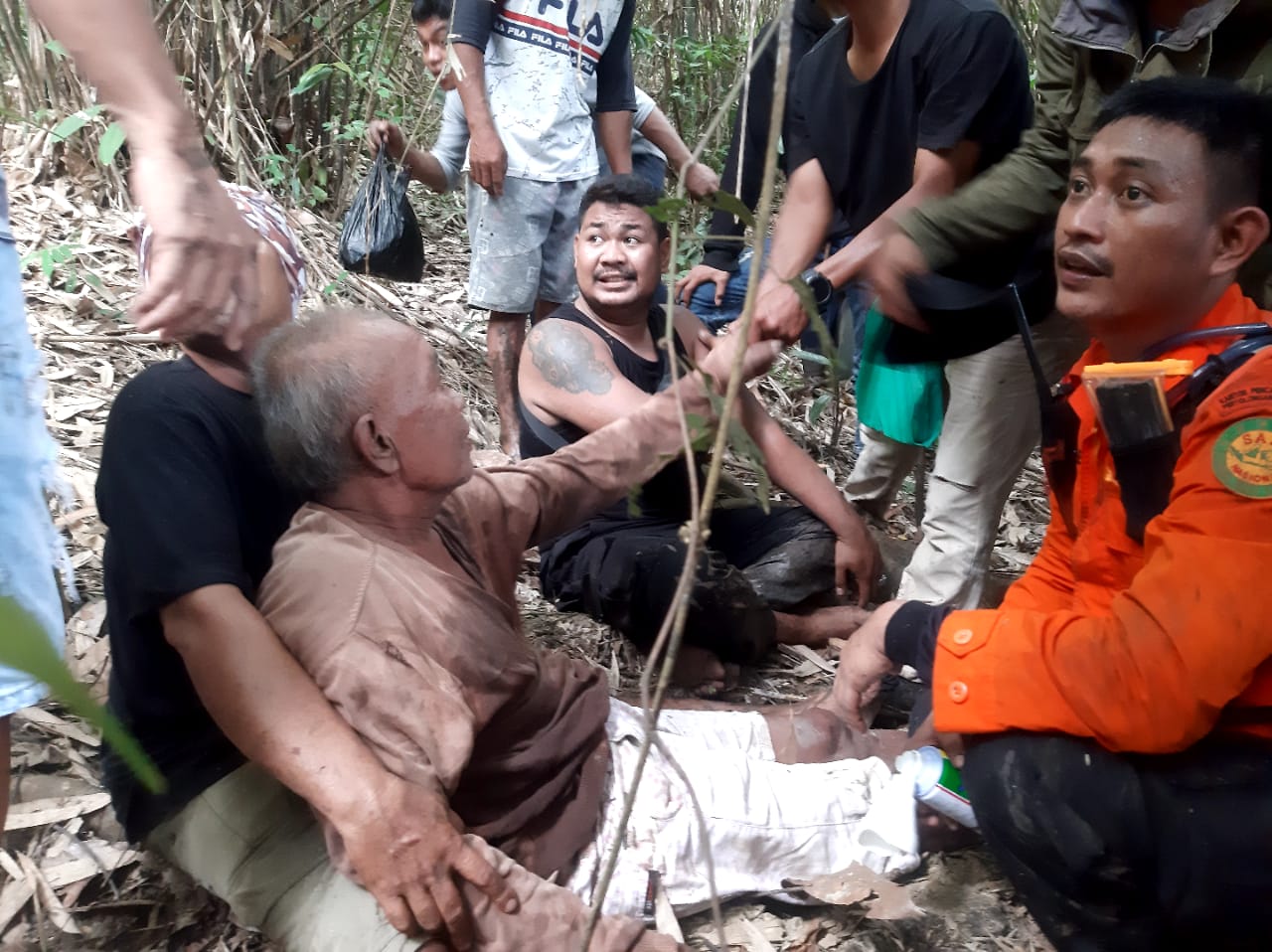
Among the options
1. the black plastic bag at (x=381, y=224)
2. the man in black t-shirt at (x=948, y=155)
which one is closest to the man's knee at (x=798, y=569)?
the man in black t-shirt at (x=948, y=155)

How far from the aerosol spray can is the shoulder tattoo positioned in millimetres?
1421

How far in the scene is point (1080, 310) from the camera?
183 cm

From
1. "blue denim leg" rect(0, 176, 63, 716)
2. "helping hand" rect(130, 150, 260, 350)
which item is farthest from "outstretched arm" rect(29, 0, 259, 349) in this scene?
"blue denim leg" rect(0, 176, 63, 716)

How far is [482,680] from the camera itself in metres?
1.69

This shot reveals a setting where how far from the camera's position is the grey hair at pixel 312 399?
66.4 inches

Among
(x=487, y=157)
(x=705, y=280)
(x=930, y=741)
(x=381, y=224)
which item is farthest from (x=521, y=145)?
(x=930, y=741)

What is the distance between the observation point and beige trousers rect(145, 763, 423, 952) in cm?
160

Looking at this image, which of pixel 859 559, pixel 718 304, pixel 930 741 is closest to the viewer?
pixel 930 741

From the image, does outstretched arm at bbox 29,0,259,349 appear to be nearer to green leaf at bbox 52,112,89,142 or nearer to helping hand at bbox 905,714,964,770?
helping hand at bbox 905,714,964,770

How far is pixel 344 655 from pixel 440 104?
6.44 m

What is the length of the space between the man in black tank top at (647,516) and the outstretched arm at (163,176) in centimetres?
169

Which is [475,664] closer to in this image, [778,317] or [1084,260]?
[778,317]

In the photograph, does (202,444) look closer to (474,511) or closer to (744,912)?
(474,511)

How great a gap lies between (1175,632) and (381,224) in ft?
11.0
